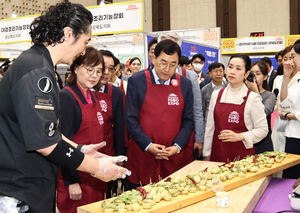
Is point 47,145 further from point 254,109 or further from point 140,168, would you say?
point 254,109

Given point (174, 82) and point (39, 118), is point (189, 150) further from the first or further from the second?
point (39, 118)

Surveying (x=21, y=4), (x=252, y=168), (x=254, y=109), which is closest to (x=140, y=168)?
(x=252, y=168)

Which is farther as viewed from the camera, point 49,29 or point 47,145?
point 49,29

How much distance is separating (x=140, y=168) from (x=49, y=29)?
1.41 meters

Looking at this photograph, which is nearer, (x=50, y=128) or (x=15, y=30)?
(x=50, y=128)

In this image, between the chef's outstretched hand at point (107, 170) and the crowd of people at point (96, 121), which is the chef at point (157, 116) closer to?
the crowd of people at point (96, 121)

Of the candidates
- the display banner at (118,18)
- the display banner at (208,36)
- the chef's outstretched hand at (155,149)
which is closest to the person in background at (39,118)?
the chef's outstretched hand at (155,149)

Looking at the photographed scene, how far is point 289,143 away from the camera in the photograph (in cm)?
262

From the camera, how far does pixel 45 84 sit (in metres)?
1.11

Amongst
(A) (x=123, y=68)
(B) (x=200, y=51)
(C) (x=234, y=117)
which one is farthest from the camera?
(B) (x=200, y=51)

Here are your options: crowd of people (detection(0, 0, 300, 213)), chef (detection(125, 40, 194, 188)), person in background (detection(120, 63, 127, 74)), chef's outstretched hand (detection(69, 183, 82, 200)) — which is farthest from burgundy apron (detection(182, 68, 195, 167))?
person in background (detection(120, 63, 127, 74))

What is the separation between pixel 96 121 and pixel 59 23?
3.01ft

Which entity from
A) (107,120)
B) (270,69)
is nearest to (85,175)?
(107,120)

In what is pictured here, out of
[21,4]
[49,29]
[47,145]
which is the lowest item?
[47,145]
